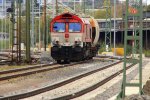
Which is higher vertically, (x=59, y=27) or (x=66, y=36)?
(x=59, y=27)

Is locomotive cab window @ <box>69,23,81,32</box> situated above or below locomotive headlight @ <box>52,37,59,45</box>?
above

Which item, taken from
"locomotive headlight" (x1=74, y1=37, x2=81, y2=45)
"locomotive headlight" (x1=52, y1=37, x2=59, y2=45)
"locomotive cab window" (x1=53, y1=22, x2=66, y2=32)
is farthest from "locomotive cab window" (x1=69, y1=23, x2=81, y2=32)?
"locomotive headlight" (x1=52, y1=37, x2=59, y2=45)

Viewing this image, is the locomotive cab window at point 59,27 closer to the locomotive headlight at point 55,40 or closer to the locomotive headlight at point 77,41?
the locomotive headlight at point 55,40

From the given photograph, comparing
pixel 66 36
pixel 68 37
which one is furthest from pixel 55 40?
pixel 68 37

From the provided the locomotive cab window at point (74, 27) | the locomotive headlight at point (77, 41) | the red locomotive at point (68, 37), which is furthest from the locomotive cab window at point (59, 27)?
the locomotive headlight at point (77, 41)

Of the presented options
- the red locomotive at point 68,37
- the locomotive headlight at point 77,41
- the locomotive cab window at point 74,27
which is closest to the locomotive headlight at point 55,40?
the red locomotive at point 68,37

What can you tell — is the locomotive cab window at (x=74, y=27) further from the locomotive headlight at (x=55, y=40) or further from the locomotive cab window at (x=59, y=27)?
the locomotive headlight at (x=55, y=40)

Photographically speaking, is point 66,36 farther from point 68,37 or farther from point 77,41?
point 77,41

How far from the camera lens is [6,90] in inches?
682

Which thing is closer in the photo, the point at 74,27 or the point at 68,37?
the point at 68,37

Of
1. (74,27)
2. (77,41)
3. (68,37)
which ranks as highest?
(74,27)

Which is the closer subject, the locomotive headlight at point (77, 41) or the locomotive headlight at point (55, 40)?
the locomotive headlight at point (77, 41)

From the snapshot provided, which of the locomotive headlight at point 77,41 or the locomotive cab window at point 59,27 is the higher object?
the locomotive cab window at point 59,27

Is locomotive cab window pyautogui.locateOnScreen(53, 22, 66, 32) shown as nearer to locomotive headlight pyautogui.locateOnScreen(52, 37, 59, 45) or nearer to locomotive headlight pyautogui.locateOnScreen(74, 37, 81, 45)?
locomotive headlight pyautogui.locateOnScreen(52, 37, 59, 45)
